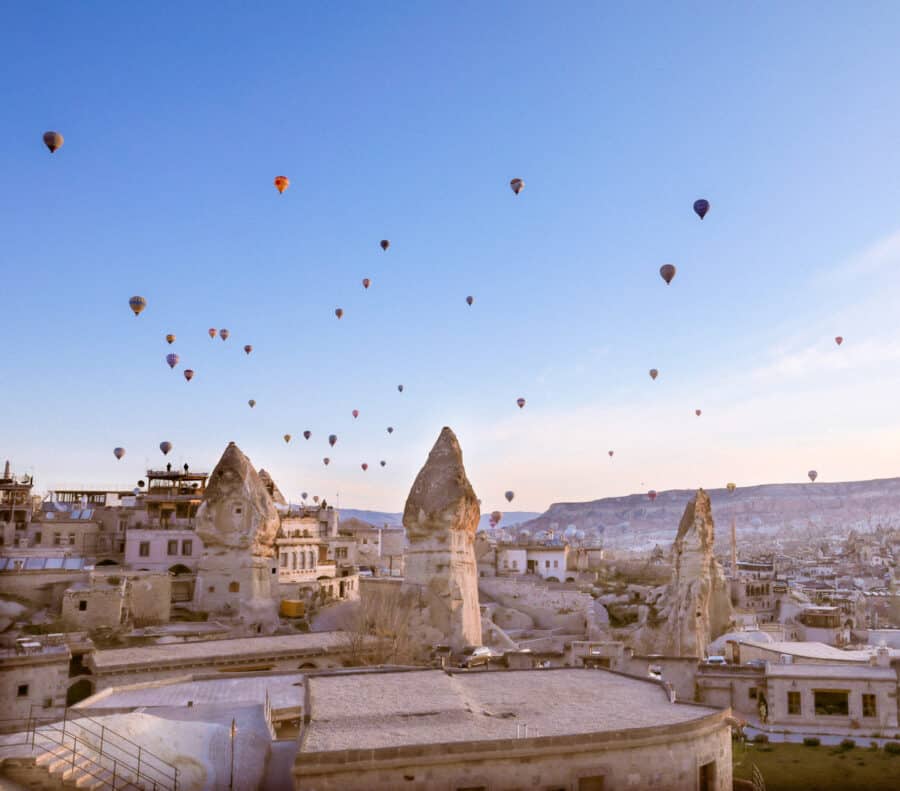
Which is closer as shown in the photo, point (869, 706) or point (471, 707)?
point (471, 707)

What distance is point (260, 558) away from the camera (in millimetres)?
43188

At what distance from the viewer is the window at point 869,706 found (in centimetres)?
2992

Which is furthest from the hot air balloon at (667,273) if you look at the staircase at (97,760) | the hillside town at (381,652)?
the staircase at (97,760)

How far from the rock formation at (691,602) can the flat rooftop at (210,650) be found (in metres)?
22.8

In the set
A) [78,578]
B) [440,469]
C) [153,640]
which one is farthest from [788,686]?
[78,578]

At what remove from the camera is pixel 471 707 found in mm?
17344

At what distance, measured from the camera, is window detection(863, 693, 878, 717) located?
29922 mm

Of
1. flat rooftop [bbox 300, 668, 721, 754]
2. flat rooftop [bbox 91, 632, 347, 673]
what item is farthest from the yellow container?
flat rooftop [bbox 300, 668, 721, 754]

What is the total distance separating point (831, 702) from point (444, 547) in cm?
1820

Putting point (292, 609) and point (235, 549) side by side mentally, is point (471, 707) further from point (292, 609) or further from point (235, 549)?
point (292, 609)

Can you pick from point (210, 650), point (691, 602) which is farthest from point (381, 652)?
point (691, 602)

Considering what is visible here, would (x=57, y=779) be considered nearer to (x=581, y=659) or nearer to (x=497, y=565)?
(x=581, y=659)

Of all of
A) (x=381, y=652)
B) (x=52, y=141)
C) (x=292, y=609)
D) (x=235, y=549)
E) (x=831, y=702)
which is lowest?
(x=831, y=702)

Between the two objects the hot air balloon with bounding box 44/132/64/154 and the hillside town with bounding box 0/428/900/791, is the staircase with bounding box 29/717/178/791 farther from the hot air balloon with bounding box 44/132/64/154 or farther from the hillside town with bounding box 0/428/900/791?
the hot air balloon with bounding box 44/132/64/154
